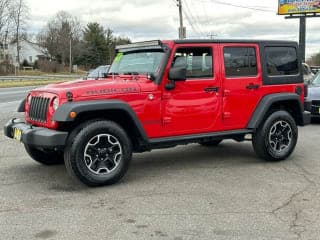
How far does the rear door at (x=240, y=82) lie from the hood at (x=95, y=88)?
4.88 feet

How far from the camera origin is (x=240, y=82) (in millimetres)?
7105

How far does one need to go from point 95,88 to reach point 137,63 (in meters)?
1.14

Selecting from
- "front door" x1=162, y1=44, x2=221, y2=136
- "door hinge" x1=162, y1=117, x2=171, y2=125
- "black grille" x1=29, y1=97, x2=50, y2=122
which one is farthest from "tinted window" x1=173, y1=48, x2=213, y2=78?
"black grille" x1=29, y1=97, x2=50, y2=122

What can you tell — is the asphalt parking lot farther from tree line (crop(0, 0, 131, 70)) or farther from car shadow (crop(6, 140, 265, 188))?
tree line (crop(0, 0, 131, 70))

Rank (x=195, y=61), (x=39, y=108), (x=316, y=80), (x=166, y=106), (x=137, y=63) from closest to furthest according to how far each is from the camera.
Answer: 1. (x=39, y=108)
2. (x=166, y=106)
3. (x=195, y=61)
4. (x=137, y=63)
5. (x=316, y=80)

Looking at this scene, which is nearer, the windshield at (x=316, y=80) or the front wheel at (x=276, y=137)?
the front wheel at (x=276, y=137)

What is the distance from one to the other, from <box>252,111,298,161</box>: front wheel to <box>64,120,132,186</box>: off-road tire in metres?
2.27

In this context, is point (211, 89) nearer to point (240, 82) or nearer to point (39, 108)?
point (240, 82)

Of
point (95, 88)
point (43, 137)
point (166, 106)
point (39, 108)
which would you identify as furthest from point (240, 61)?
point (43, 137)

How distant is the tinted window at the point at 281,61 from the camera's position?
24.7 feet

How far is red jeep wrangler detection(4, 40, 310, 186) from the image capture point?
19.2 ft

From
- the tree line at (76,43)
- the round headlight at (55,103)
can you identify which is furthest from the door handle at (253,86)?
the tree line at (76,43)

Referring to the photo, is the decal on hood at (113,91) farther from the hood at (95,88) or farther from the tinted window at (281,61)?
the tinted window at (281,61)

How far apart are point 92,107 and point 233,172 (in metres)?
2.30
